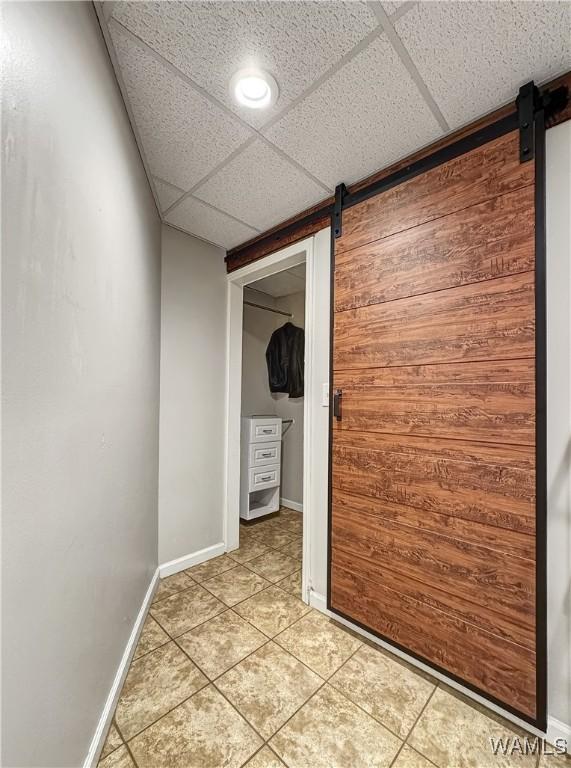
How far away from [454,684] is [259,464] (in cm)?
217

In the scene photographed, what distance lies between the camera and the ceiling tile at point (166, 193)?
1879 mm

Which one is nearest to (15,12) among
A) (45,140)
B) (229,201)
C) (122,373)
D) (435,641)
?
(45,140)

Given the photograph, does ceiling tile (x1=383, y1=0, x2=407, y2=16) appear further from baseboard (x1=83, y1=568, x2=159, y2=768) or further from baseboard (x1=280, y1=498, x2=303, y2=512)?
baseboard (x1=280, y1=498, x2=303, y2=512)

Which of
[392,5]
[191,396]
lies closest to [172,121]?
Answer: [392,5]

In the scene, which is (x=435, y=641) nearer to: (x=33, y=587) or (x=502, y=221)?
(x=33, y=587)

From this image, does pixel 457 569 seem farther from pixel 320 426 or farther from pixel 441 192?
pixel 441 192

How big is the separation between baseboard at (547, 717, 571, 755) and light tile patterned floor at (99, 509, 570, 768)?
5 centimetres

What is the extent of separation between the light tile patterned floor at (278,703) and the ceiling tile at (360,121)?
2.47m

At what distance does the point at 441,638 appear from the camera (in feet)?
4.71

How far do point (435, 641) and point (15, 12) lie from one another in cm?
237

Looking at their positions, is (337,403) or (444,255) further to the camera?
(337,403)

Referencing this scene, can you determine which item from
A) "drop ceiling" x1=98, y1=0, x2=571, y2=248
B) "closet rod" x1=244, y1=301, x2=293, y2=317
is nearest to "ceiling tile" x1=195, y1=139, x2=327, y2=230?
"drop ceiling" x1=98, y1=0, x2=571, y2=248

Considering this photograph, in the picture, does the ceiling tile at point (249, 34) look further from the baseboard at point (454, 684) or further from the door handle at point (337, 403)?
the baseboard at point (454, 684)

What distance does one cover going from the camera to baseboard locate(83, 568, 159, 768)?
→ 3.50 ft
